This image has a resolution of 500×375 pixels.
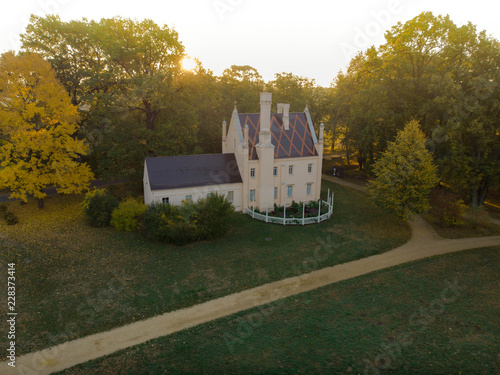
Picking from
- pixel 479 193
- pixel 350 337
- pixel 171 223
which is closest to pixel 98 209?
pixel 171 223

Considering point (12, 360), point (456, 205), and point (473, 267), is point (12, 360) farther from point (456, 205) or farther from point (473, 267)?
point (456, 205)

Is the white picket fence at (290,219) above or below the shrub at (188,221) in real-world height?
below

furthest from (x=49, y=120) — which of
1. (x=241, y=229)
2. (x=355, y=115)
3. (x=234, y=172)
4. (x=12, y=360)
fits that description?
(x=355, y=115)

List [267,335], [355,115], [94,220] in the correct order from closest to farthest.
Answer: [267,335]
[94,220]
[355,115]

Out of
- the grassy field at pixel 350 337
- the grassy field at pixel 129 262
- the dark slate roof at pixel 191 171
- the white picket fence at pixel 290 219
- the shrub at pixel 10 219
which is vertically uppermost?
the dark slate roof at pixel 191 171

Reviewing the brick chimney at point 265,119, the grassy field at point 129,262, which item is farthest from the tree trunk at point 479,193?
the brick chimney at point 265,119

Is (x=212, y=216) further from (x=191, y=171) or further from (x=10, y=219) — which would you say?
(x=10, y=219)

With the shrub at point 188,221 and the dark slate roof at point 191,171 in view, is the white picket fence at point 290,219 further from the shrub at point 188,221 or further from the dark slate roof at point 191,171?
the shrub at point 188,221
